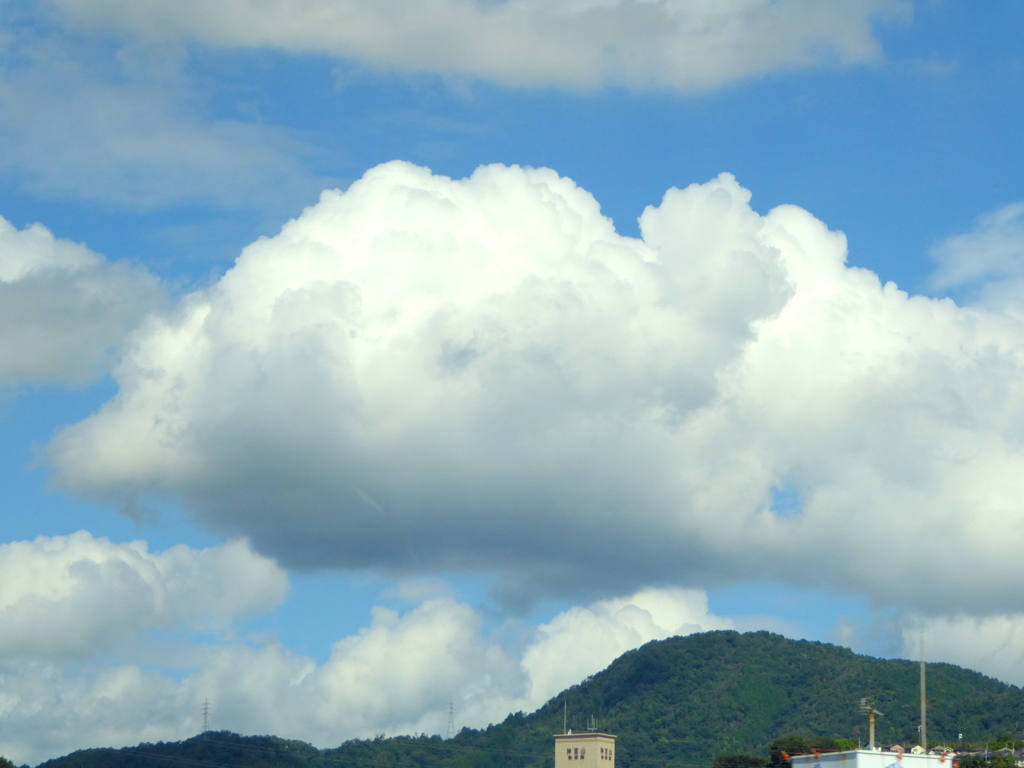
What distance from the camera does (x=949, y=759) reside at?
141 m

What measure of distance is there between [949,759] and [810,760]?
13686mm

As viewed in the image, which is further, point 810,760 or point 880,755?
point 810,760

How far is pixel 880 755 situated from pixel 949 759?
39.3ft

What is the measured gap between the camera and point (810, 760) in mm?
142375

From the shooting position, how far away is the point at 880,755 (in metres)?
133

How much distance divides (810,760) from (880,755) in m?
10.9
